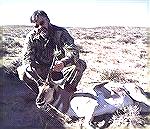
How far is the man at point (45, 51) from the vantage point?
5613mm

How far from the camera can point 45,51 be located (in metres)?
5.67

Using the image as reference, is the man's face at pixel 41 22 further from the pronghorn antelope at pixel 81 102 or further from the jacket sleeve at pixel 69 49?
the pronghorn antelope at pixel 81 102

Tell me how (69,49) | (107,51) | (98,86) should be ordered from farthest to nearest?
(107,51) → (98,86) → (69,49)

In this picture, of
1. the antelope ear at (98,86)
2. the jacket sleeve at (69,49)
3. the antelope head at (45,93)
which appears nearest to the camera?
the jacket sleeve at (69,49)

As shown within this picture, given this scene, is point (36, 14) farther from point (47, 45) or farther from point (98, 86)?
point (98, 86)

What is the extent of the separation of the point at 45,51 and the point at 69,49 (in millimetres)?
309

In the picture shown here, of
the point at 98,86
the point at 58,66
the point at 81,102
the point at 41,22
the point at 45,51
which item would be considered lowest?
the point at 81,102

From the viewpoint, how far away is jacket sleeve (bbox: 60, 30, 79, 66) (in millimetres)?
5520

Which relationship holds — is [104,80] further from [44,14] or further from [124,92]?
[44,14]

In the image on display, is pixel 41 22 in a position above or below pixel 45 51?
above

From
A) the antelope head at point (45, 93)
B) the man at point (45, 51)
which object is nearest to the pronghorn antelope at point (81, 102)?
the antelope head at point (45, 93)

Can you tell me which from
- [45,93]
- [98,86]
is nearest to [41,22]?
[45,93]

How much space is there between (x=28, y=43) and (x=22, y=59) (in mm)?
210

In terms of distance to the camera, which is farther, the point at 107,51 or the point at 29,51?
the point at 107,51
